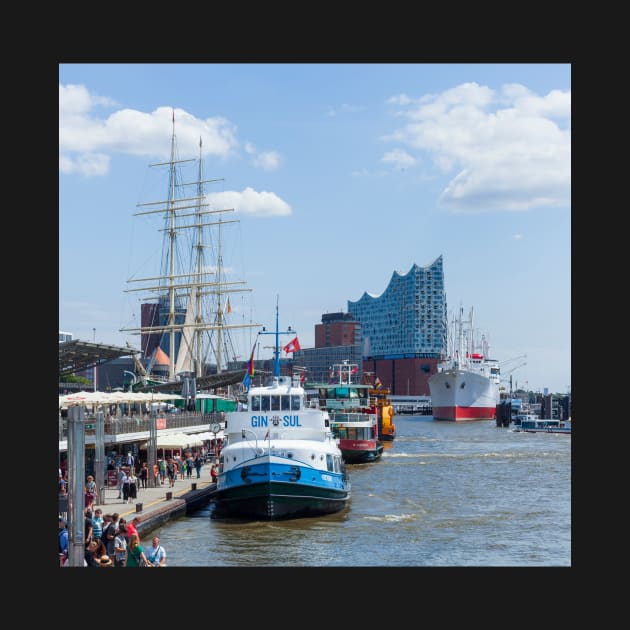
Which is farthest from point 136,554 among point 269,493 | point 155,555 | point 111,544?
point 269,493

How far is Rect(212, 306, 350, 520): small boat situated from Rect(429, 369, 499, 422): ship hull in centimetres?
13337

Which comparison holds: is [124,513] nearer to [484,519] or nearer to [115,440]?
[115,440]

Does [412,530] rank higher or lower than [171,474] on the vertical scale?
lower

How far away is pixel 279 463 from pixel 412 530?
5627 mm

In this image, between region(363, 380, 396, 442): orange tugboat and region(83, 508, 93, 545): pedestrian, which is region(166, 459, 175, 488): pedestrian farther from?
region(363, 380, 396, 442): orange tugboat

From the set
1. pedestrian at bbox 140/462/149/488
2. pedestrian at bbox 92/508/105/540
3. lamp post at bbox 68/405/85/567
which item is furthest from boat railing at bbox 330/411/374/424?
lamp post at bbox 68/405/85/567

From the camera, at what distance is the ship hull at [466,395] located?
17325 cm

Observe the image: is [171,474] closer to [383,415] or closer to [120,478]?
[120,478]

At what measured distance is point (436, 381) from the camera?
181m

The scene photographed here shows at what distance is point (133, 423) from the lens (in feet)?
161

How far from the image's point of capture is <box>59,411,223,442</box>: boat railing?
140 ft

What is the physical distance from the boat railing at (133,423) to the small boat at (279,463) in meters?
6.46

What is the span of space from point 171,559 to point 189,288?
90.6 metres

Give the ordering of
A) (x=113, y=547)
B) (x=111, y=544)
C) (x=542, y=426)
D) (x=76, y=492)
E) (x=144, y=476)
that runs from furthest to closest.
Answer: (x=542, y=426) < (x=144, y=476) < (x=111, y=544) < (x=113, y=547) < (x=76, y=492)
